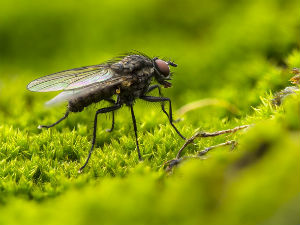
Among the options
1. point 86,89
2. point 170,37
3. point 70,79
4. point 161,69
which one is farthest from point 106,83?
point 170,37

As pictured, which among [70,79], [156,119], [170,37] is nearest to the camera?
[70,79]

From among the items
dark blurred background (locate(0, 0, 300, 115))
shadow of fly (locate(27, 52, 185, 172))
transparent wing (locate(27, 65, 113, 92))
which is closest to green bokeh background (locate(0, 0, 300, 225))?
dark blurred background (locate(0, 0, 300, 115))

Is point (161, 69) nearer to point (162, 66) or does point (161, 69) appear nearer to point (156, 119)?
point (162, 66)

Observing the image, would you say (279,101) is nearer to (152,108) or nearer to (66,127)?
(152,108)

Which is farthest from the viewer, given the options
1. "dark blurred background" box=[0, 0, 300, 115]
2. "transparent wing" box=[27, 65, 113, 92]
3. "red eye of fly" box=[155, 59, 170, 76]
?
"dark blurred background" box=[0, 0, 300, 115]

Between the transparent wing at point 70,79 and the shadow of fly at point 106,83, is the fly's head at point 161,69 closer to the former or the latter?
the shadow of fly at point 106,83

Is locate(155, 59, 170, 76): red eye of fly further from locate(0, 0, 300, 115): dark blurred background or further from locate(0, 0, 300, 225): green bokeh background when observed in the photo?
locate(0, 0, 300, 115): dark blurred background

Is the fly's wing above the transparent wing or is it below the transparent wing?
below
